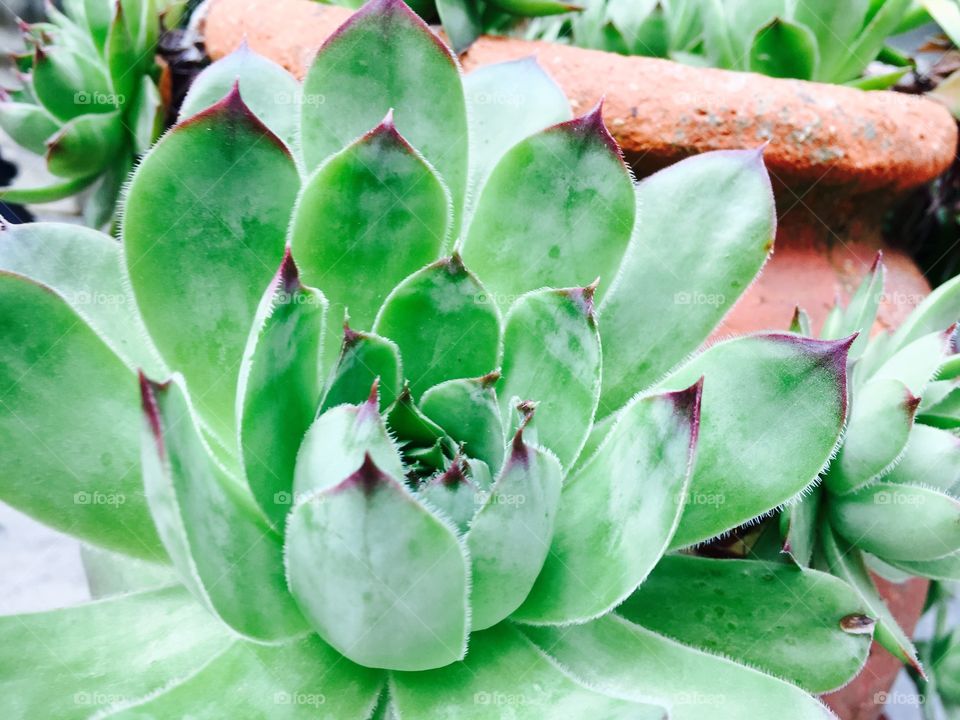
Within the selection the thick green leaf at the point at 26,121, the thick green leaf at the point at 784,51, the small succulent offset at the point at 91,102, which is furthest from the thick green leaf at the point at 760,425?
the thick green leaf at the point at 26,121

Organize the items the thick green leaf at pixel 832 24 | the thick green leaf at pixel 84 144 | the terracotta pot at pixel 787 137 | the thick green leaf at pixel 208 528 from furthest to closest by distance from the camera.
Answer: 1. the thick green leaf at pixel 84 144
2. the thick green leaf at pixel 832 24
3. the terracotta pot at pixel 787 137
4. the thick green leaf at pixel 208 528

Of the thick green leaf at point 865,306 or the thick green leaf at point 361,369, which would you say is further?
the thick green leaf at point 865,306

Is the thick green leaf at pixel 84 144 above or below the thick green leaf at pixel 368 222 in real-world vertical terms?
below

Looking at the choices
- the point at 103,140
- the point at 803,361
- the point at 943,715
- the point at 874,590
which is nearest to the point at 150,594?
the point at 803,361

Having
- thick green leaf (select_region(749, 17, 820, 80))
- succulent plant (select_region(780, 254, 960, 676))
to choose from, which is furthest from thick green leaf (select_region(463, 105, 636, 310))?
thick green leaf (select_region(749, 17, 820, 80))

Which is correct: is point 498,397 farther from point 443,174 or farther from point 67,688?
point 67,688

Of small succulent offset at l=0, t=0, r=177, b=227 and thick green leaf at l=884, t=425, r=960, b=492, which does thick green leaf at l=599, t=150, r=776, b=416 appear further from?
small succulent offset at l=0, t=0, r=177, b=227

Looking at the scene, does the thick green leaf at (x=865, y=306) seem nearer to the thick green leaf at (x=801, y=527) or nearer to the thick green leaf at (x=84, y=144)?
the thick green leaf at (x=801, y=527)

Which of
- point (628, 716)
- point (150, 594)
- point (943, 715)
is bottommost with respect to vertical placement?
point (943, 715)
